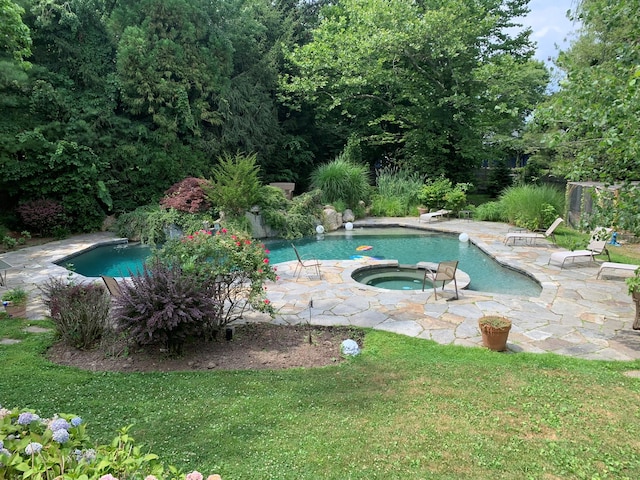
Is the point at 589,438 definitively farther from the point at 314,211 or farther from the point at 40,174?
the point at 40,174

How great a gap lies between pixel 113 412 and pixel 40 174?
35.3 feet

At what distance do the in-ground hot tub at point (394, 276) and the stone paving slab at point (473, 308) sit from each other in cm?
19

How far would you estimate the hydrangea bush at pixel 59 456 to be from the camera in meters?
1.39

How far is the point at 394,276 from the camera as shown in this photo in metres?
8.47

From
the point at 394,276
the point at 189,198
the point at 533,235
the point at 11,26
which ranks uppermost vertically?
the point at 11,26

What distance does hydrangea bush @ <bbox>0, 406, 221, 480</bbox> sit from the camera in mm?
1386

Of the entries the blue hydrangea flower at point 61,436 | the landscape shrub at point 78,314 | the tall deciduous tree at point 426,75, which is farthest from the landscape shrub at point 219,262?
the tall deciduous tree at point 426,75

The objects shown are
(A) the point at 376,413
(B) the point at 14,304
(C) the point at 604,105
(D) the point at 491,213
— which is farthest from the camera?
(D) the point at 491,213

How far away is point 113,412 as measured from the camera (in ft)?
10.6

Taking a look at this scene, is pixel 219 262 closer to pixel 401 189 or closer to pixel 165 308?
pixel 165 308

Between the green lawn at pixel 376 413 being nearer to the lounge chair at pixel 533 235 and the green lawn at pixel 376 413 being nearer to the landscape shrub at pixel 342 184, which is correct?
the lounge chair at pixel 533 235

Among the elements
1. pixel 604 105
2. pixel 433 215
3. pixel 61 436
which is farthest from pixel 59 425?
pixel 433 215

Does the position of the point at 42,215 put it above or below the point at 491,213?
above

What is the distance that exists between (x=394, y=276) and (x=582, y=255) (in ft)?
11.9
